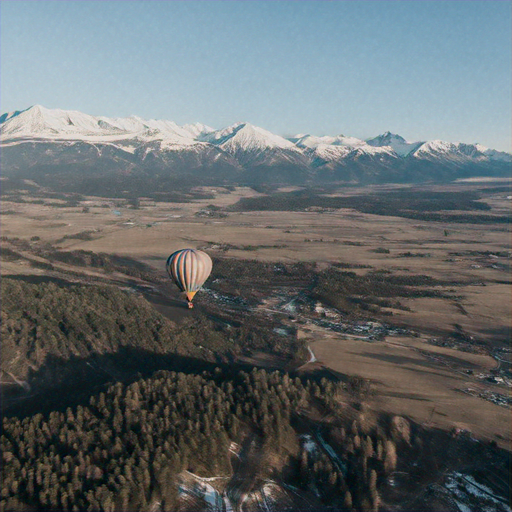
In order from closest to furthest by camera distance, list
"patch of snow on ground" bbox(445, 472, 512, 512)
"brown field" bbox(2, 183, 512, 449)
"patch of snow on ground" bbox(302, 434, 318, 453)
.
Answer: "patch of snow on ground" bbox(445, 472, 512, 512) → "patch of snow on ground" bbox(302, 434, 318, 453) → "brown field" bbox(2, 183, 512, 449)

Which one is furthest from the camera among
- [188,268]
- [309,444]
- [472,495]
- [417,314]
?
[417,314]

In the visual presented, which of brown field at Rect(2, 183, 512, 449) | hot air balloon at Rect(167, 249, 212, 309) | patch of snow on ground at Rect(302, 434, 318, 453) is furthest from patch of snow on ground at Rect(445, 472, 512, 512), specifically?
hot air balloon at Rect(167, 249, 212, 309)

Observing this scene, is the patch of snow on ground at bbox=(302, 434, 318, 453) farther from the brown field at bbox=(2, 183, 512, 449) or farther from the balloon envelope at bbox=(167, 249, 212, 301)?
the balloon envelope at bbox=(167, 249, 212, 301)

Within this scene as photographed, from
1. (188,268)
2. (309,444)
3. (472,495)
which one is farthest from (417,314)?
(472,495)

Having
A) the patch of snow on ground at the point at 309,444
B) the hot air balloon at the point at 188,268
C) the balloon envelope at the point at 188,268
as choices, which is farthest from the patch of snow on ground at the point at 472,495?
the balloon envelope at the point at 188,268

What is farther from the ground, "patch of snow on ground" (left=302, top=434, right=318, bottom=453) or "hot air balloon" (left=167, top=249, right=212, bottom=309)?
"hot air balloon" (left=167, top=249, right=212, bottom=309)

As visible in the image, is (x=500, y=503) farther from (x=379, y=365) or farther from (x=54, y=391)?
(x=54, y=391)

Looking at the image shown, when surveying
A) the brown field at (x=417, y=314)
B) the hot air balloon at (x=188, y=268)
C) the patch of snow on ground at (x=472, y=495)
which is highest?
the hot air balloon at (x=188, y=268)

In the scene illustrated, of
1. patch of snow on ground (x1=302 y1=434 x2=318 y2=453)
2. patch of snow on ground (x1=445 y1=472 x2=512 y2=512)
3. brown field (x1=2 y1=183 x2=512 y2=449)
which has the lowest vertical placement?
patch of snow on ground (x1=445 y1=472 x2=512 y2=512)

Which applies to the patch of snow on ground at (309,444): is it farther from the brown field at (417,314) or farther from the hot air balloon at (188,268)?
the hot air balloon at (188,268)

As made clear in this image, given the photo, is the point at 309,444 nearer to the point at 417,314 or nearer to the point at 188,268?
the point at 188,268

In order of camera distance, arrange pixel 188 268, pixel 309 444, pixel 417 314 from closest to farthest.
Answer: pixel 309 444 → pixel 188 268 → pixel 417 314
